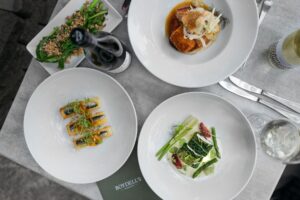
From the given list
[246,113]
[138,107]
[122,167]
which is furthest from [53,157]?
[246,113]

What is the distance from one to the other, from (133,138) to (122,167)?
13 cm

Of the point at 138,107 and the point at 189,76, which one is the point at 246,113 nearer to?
the point at 189,76

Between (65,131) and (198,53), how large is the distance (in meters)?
0.57

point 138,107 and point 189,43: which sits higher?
A: point 189,43

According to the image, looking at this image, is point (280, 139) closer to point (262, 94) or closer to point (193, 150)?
point (262, 94)

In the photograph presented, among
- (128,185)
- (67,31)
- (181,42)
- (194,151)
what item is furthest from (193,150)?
(67,31)

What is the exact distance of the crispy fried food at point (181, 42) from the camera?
1153mm

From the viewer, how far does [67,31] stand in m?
1.18

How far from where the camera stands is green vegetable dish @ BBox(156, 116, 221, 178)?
3.80 feet

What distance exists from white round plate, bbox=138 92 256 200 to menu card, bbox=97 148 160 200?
3.0 inches

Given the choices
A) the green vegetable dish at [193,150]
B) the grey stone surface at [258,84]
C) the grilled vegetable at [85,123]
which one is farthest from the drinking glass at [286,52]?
the grilled vegetable at [85,123]

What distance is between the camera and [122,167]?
47.4 inches

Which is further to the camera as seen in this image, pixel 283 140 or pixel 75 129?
pixel 75 129

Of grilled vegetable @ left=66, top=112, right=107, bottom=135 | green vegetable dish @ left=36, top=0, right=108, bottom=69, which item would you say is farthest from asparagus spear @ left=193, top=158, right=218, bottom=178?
green vegetable dish @ left=36, top=0, right=108, bottom=69
